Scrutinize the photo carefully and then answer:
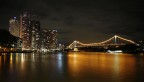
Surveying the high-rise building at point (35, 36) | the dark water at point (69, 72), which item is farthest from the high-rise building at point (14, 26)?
the dark water at point (69, 72)

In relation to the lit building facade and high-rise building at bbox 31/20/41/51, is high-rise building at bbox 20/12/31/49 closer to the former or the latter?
the lit building facade

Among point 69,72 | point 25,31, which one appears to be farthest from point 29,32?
point 69,72

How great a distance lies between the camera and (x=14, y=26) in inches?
7466

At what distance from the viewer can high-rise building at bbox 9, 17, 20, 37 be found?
607ft

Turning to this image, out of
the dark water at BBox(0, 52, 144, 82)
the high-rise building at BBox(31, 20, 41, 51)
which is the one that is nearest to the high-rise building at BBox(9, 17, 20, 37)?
the high-rise building at BBox(31, 20, 41, 51)

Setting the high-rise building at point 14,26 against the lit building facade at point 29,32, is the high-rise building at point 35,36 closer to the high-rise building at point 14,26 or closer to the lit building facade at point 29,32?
the lit building facade at point 29,32

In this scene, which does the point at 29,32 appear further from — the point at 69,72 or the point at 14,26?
the point at 69,72

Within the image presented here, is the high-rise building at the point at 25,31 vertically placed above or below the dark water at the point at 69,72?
above

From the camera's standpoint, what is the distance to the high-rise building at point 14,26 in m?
185

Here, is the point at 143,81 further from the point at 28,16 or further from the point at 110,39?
the point at 28,16

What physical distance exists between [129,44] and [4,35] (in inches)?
2692

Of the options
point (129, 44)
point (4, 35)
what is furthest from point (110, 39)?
point (4, 35)

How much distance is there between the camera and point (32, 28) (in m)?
191

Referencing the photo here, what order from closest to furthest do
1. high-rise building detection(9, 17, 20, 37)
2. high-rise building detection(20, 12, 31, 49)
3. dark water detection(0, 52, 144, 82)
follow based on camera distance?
dark water detection(0, 52, 144, 82) → high-rise building detection(20, 12, 31, 49) → high-rise building detection(9, 17, 20, 37)
